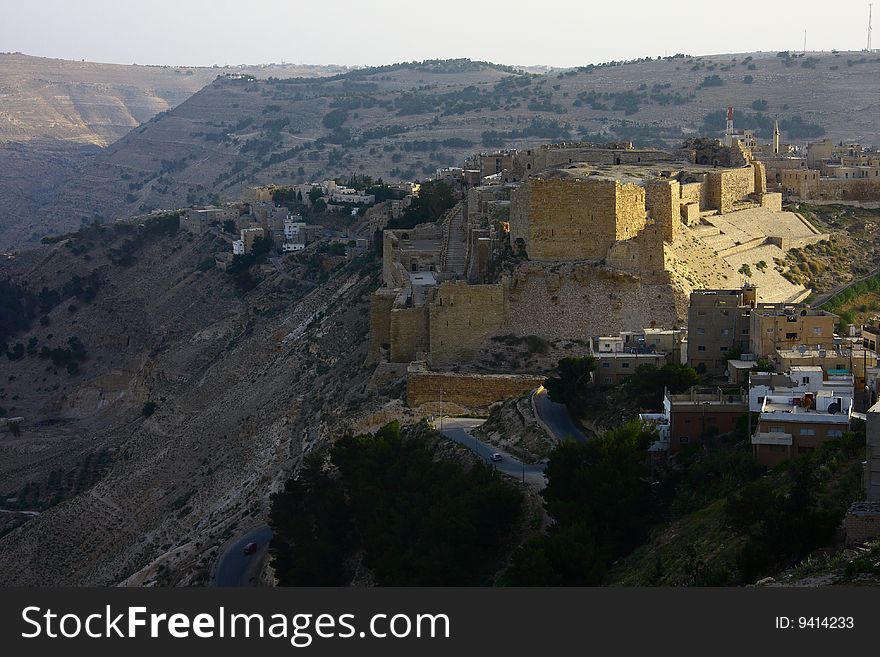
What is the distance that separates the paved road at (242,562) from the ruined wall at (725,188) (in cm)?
1294

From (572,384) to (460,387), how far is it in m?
3.07

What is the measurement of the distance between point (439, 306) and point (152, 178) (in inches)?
3801

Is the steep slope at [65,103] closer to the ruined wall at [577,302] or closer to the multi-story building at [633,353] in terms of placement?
the ruined wall at [577,302]

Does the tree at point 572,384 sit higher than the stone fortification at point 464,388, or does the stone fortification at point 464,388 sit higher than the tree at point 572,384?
the tree at point 572,384

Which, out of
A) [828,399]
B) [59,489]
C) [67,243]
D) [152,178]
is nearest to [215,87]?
[152,178]

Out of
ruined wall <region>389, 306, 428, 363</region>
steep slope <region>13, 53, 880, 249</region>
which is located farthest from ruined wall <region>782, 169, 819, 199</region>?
steep slope <region>13, 53, 880, 249</region>

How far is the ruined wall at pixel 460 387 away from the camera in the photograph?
27.4 m

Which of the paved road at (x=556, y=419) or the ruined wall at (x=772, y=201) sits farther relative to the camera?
the ruined wall at (x=772, y=201)

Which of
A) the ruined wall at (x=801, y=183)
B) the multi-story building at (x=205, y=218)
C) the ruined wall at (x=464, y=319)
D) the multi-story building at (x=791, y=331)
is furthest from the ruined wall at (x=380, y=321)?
the multi-story building at (x=205, y=218)

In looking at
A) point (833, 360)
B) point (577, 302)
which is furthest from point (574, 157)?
point (833, 360)

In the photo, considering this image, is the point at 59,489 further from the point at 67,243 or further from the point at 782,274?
the point at 67,243

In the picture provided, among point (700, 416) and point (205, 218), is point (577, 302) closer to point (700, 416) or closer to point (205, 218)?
point (700, 416)

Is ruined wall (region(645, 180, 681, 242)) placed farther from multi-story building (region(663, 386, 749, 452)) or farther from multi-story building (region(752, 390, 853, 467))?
multi-story building (region(752, 390, 853, 467))

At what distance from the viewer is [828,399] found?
1952cm
